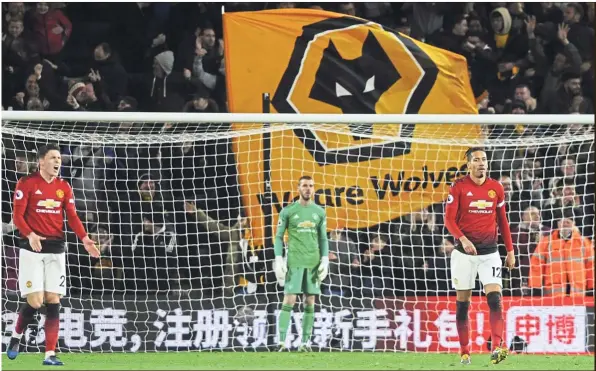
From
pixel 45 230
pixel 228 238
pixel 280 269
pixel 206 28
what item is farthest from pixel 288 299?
pixel 206 28

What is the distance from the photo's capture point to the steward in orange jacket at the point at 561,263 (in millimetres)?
10898

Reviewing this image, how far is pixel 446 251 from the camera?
1137cm

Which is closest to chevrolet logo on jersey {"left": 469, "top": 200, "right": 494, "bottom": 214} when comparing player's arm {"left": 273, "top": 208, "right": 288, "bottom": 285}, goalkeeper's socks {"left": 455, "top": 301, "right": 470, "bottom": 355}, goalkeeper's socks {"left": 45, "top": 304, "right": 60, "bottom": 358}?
goalkeeper's socks {"left": 455, "top": 301, "right": 470, "bottom": 355}

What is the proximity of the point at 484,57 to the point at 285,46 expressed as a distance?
2.61m

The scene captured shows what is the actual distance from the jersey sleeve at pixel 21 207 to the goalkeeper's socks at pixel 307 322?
287 centimetres

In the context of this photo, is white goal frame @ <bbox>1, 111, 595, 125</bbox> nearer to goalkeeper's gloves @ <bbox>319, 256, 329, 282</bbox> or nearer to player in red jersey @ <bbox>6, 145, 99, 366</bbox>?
player in red jersey @ <bbox>6, 145, 99, 366</bbox>

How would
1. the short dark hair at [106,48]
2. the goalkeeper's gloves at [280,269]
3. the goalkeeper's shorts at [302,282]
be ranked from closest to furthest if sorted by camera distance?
the goalkeeper's gloves at [280,269], the goalkeeper's shorts at [302,282], the short dark hair at [106,48]

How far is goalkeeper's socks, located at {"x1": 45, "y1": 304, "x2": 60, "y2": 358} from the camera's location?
326 inches

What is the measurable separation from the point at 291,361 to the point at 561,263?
3.36 m

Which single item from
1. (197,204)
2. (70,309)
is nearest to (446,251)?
(197,204)

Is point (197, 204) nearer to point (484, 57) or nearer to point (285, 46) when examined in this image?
point (285, 46)

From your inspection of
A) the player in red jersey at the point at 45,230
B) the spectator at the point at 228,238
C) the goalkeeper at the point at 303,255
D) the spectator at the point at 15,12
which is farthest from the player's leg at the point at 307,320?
the spectator at the point at 15,12

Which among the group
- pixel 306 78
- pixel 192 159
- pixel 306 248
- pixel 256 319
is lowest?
pixel 256 319

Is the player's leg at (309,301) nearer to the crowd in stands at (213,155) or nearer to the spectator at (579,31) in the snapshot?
the crowd in stands at (213,155)
